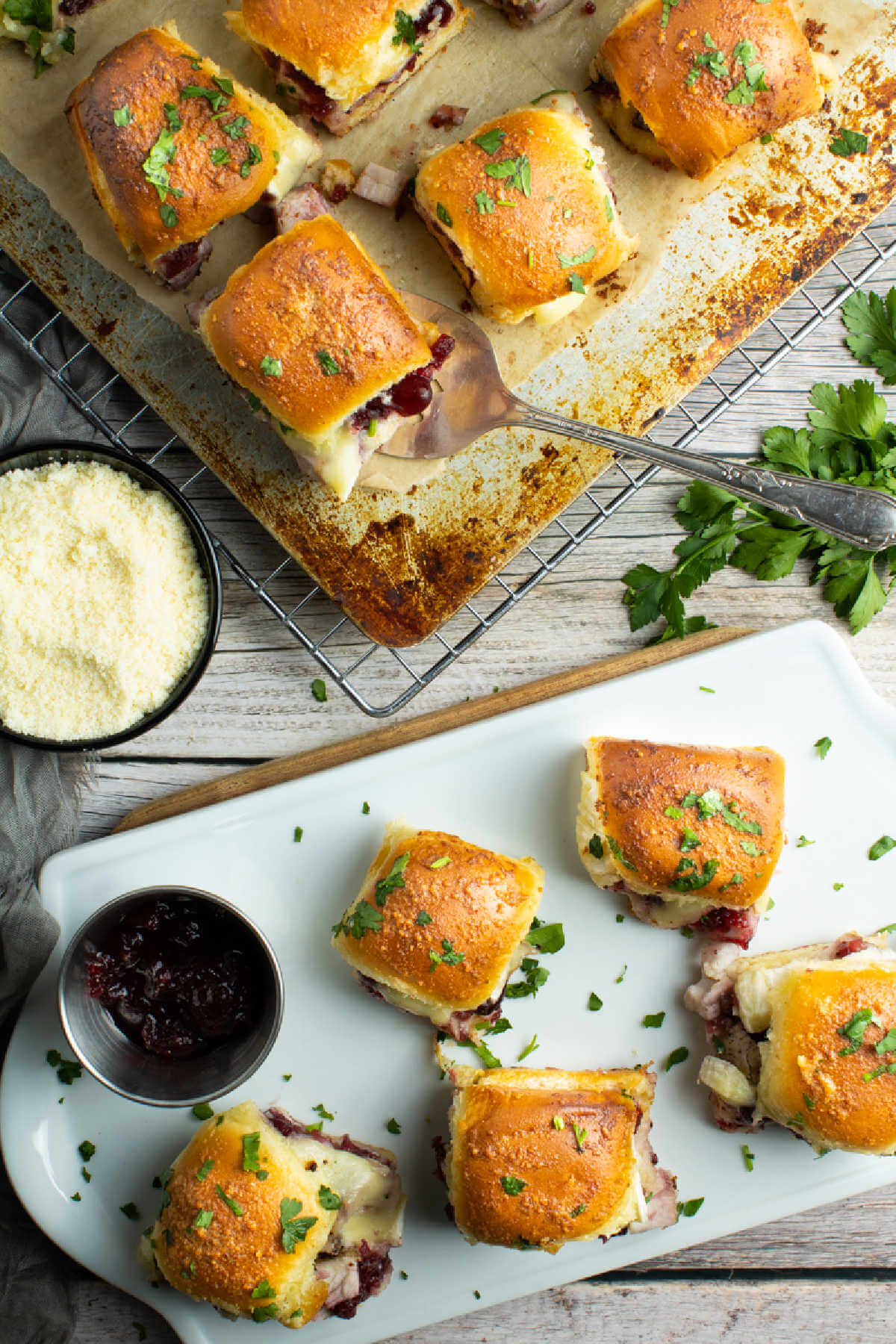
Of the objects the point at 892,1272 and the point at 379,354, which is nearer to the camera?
the point at 379,354

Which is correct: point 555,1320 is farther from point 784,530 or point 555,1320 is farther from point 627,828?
Answer: point 784,530

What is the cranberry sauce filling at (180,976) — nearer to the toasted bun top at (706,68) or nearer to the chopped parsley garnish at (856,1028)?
the chopped parsley garnish at (856,1028)

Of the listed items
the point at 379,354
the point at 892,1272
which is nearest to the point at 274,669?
the point at 379,354

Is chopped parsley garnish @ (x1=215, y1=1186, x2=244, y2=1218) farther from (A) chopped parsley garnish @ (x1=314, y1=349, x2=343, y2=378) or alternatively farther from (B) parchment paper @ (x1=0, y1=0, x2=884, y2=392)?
(B) parchment paper @ (x1=0, y1=0, x2=884, y2=392)

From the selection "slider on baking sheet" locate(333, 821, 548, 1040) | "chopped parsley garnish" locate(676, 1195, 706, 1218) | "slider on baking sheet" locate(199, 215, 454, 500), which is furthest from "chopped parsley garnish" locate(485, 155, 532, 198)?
"chopped parsley garnish" locate(676, 1195, 706, 1218)

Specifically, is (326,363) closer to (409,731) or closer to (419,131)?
(419,131)

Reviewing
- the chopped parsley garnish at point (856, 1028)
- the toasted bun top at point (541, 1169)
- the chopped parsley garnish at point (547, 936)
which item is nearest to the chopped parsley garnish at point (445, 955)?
the chopped parsley garnish at point (547, 936)

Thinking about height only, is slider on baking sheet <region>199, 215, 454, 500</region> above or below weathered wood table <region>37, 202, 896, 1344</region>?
above
